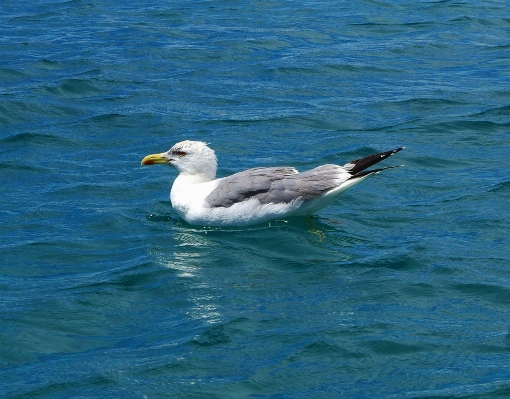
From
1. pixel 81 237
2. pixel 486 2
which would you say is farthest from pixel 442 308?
pixel 486 2

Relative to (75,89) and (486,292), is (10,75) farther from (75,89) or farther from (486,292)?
(486,292)

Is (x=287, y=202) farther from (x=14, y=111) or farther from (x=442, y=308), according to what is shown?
(x=14, y=111)

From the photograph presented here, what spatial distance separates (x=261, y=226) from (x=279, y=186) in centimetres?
49

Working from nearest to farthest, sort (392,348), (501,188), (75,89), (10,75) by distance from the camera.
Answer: (392,348) → (501,188) → (75,89) → (10,75)

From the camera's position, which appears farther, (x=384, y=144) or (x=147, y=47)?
(x=147, y=47)

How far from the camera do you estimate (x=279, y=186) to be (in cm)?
1017

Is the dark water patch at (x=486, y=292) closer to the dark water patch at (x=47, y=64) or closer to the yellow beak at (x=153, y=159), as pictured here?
the yellow beak at (x=153, y=159)

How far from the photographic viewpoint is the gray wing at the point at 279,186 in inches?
398

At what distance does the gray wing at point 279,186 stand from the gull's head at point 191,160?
707 millimetres

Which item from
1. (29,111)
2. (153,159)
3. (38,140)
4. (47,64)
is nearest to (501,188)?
(153,159)

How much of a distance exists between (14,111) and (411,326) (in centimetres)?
826

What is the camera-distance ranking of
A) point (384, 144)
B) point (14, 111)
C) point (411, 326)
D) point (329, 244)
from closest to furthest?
point (411, 326) < point (329, 244) < point (384, 144) < point (14, 111)

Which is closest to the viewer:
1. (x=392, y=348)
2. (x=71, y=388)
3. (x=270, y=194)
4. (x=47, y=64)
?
(x=71, y=388)

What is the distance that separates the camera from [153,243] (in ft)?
33.2
